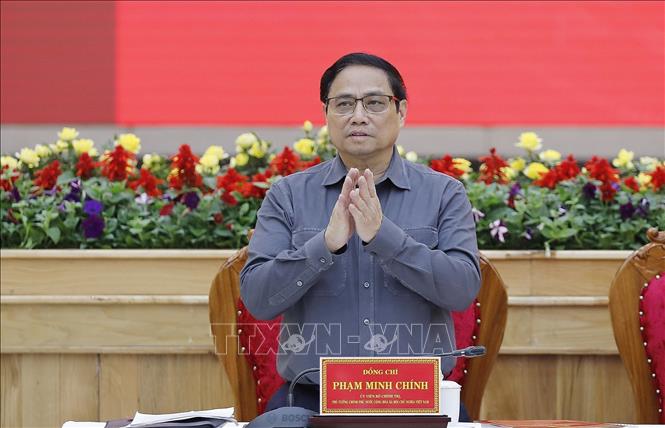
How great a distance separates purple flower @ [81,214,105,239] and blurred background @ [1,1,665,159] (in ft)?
3.78

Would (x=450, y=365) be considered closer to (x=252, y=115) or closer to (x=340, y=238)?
(x=340, y=238)

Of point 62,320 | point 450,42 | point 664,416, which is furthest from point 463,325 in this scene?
point 450,42

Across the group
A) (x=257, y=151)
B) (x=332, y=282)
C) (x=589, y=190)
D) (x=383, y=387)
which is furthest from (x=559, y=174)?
(x=383, y=387)

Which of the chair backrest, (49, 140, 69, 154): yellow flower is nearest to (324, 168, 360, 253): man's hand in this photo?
the chair backrest

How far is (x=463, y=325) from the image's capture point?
2.41 m

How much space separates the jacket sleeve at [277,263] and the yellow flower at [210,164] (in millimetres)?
1118

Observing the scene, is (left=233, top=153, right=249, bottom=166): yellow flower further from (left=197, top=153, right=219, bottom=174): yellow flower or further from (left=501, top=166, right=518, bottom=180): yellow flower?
(left=501, top=166, right=518, bottom=180): yellow flower

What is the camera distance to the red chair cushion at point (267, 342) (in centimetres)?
241

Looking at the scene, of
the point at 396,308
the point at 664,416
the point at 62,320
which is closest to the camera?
the point at 396,308

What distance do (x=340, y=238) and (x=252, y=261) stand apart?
9.4 inches

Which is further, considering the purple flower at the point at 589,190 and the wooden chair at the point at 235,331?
the purple flower at the point at 589,190

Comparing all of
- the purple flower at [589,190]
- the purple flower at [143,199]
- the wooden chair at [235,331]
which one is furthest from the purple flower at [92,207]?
the purple flower at [589,190]

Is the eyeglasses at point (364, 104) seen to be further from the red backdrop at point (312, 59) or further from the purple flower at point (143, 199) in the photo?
the red backdrop at point (312, 59)

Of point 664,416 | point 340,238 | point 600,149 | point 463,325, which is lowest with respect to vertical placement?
point 664,416
